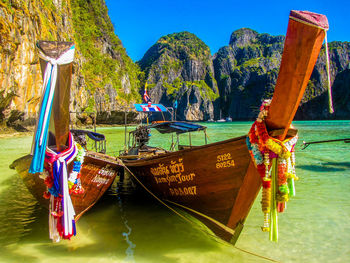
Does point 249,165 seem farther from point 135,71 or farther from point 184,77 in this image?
point 184,77

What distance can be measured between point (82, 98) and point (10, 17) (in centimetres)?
2380

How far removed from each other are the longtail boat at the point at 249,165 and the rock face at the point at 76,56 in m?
22.9

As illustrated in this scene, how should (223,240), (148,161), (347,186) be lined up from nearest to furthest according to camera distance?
(223,240), (148,161), (347,186)

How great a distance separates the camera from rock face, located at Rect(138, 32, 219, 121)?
130 metres

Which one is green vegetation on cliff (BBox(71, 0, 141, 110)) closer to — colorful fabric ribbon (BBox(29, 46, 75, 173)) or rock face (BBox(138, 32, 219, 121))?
colorful fabric ribbon (BBox(29, 46, 75, 173))

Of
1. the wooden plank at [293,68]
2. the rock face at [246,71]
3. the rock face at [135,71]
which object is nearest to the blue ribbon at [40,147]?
the wooden plank at [293,68]

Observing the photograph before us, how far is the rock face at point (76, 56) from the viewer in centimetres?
2258

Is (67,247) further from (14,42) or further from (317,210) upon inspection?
(14,42)

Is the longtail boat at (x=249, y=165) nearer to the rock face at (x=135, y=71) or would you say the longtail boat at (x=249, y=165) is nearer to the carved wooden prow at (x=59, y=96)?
the carved wooden prow at (x=59, y=96)

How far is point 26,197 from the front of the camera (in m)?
6.98

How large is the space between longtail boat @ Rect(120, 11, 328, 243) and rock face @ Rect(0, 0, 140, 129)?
2288cm

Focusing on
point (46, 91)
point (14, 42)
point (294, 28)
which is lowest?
point (46, 91)

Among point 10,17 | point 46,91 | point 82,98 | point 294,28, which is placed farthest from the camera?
point 82,98

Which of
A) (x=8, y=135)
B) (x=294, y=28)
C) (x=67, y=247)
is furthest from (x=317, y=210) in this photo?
(x=8, y=135)
